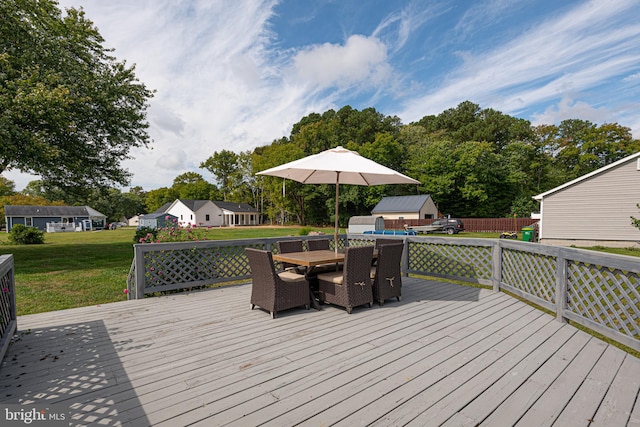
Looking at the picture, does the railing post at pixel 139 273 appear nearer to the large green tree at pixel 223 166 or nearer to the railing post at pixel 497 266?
the railing post at pixel 497 266

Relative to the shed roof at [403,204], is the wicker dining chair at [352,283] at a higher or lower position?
lower

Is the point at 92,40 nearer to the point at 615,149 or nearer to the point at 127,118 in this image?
the point at 127,118

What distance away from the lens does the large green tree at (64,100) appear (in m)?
8.79

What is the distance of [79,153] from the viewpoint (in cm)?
1127

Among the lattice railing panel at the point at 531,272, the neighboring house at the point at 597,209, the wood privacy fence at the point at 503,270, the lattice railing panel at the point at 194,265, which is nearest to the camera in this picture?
the wood privacy fence at the point at 503,270

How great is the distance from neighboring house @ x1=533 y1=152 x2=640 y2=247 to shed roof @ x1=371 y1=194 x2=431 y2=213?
11.3m

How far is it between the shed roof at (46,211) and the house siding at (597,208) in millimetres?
48922

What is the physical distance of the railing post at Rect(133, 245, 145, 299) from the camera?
4750mm

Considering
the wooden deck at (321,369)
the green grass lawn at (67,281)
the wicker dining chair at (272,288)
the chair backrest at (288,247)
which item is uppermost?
the chair backrest at (288,247)

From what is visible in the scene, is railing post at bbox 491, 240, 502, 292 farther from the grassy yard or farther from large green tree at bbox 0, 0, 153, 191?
large green tree at bbox 0, 0, 153, 191

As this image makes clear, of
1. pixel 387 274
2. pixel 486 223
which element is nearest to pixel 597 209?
pixel 486 223

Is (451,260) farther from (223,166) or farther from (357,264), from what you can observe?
(223,166)

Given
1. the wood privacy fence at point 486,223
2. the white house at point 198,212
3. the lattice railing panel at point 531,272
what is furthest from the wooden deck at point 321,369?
the white house at point 198,212

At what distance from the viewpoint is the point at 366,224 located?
73.0 feet
